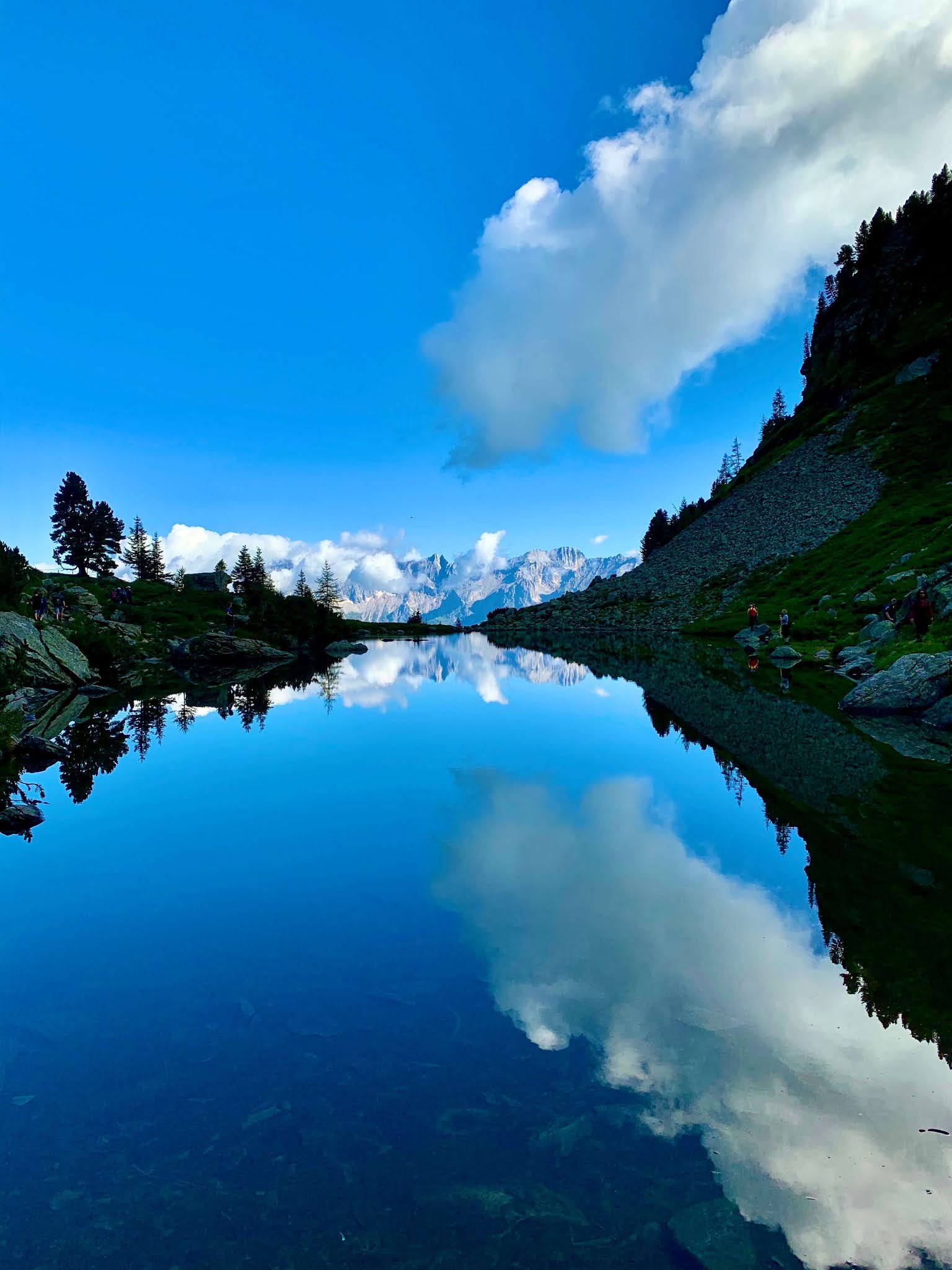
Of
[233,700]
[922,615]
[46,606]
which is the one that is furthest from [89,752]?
[922,615]

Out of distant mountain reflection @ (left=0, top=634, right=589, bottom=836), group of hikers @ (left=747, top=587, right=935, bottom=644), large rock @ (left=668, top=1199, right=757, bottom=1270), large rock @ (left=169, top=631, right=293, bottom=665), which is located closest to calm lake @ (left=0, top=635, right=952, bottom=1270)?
large rock @ (left=668, top=1199, right=757, bottom=1270)

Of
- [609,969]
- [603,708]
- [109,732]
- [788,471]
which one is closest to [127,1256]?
[609,969]

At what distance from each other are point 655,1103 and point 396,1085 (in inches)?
117

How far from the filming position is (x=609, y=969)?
30.1ft

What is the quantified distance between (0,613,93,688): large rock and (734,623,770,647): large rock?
67.9 meters

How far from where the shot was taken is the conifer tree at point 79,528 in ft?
363

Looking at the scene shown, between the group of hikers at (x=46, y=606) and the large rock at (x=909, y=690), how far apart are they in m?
57.0

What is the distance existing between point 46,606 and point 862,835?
227 feet

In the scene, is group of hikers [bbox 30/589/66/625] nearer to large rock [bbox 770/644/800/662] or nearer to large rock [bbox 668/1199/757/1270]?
large rock [bbox 668/1199/757/1270]

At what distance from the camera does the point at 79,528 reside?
365 ft

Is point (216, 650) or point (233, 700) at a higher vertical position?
point (216, 650)

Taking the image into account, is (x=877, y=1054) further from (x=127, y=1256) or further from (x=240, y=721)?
(x=240, y=721)

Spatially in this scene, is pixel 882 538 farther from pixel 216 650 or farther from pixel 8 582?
pixel 8 582

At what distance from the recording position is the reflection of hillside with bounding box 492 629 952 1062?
8656mm
